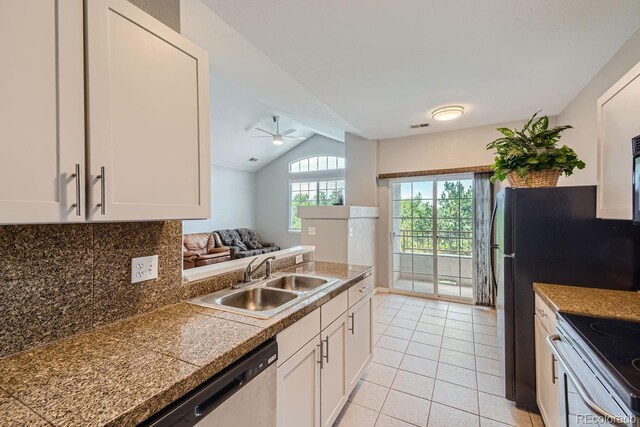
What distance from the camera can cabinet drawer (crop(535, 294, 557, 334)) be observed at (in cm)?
147

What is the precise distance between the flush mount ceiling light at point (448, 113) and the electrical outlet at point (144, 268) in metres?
3.28

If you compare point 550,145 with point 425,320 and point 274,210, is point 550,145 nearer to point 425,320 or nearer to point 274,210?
point 425,320

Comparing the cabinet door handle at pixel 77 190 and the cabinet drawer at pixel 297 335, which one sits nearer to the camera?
the cabinet door handle at pixel 77 190

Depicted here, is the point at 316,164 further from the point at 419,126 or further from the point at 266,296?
the point at 266,296

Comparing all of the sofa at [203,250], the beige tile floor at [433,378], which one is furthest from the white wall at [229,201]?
the beige tile floor at [433,378]

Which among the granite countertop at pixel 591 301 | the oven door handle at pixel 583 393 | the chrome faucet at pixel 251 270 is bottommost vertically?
the oven door handle at pixel 583 393

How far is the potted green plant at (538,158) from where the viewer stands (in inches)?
72.7

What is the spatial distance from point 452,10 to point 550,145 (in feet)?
3.63

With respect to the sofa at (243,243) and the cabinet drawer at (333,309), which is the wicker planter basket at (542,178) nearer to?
the cabinet drawer at (333,309)

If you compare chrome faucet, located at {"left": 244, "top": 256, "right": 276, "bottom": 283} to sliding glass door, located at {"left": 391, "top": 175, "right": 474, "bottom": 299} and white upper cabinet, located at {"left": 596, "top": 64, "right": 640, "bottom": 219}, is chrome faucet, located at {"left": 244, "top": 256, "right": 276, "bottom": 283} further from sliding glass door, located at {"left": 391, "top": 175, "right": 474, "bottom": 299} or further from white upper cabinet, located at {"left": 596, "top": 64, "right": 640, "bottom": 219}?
sliding glass door, located at {"left": 391, "top": 175, "right": 474, "bottom": 299}

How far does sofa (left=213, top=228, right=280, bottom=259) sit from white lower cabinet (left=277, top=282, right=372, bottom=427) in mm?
4895

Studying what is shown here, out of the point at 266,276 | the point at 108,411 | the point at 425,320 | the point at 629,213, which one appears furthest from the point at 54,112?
the point at 425,320

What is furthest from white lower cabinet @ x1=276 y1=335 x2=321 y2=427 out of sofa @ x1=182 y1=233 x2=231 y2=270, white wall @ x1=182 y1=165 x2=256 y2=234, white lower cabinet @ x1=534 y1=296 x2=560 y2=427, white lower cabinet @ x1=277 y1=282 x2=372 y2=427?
white wall @ x1=182 y1=165 x2=256 y2=234

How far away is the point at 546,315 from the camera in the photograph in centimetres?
158
